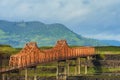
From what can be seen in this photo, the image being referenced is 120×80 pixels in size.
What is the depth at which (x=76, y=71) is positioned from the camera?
127750 millimetres

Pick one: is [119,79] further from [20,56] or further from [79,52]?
[20,56]

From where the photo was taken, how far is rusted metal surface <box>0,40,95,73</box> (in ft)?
265

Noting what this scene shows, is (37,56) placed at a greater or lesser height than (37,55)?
lesser

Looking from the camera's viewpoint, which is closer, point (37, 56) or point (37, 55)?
point (37, 55)

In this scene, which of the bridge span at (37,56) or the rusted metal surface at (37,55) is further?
the rusted metal surface at (37,55)

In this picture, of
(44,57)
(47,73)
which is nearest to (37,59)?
(44,57)

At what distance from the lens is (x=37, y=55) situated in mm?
89562

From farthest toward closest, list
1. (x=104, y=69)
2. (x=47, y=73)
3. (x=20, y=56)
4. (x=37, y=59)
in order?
(x=104, y=69) < (x=47, y=73) < (x=37, y=59) < (x=20, y=56)

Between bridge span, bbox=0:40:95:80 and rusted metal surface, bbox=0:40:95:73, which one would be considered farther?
rusted metal surface, bbox=0:40:95:73

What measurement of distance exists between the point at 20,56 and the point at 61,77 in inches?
1288

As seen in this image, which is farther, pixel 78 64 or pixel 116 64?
pixel 116 64

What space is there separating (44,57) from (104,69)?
42572mm

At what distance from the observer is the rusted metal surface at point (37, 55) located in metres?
80.7

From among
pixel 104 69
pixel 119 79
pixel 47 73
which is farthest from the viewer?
pixel 104 69
